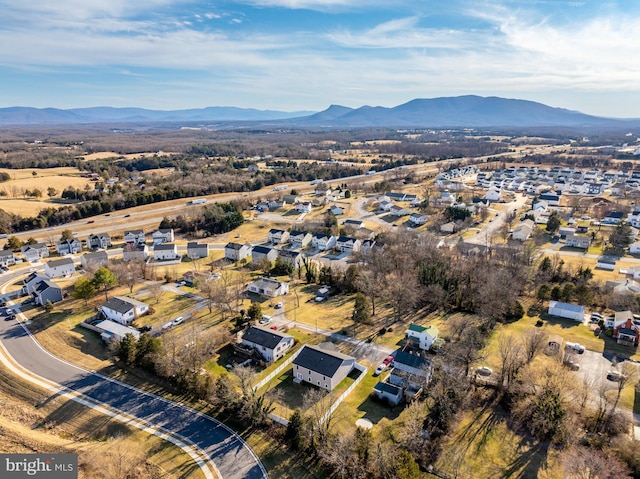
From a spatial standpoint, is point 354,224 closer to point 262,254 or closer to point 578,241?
point 262,254

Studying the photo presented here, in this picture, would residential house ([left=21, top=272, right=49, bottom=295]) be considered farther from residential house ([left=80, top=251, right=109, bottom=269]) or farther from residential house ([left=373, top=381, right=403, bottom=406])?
residential house ([left=373, top=381, right=403, bottom=406])

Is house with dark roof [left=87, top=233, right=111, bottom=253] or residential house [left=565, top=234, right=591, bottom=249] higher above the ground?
residential house [left=565, top=234, right=591, bottom=249]

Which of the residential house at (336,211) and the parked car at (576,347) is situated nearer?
the parked car at (576,347)

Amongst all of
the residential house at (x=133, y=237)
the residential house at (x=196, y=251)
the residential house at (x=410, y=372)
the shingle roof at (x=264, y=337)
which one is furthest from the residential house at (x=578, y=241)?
the residential house at (x=133, y=237)

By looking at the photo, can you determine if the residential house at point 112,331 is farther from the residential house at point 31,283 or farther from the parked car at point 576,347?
the parked car at point 576,347

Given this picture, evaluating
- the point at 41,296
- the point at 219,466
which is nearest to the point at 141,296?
the point at 41,296

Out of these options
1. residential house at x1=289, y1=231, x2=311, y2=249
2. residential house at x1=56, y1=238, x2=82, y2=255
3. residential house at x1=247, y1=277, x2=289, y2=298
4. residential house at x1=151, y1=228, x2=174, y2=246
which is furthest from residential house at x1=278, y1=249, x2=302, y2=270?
residential house at x1=56, y1=238, x2=82, y2=255
